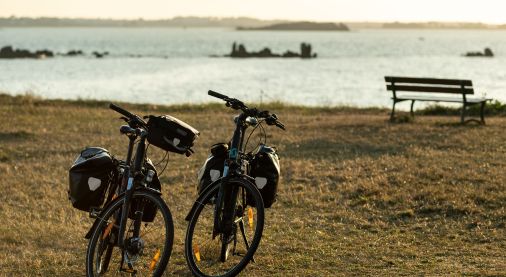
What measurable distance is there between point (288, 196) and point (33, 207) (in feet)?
10.8

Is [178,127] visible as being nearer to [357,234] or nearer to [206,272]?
[206,272]

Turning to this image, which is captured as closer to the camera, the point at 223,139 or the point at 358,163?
the point at 358,163

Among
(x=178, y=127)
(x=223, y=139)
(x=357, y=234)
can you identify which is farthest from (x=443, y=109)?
(x=178, y=127)

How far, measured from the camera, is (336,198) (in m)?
10.6

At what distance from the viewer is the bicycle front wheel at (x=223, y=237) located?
20.8 feet

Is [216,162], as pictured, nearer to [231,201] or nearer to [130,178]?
[231,201]

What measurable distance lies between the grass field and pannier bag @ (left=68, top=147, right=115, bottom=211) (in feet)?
3.55

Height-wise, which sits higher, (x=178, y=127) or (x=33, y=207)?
(x=178, y=127)

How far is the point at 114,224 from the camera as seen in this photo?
6035 mm

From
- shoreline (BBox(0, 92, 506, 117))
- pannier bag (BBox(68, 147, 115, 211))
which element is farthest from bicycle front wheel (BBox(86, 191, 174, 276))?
shoreline (BBox(0, 92, 506, 117))

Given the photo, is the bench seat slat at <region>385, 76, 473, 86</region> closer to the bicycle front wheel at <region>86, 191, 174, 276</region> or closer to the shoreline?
the shoreline

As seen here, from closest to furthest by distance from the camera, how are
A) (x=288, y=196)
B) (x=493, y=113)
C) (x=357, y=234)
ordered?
(x=357, y=234) → (x=288, y=196) → (x=493, y=113)

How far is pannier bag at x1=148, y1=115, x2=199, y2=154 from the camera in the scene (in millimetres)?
5980

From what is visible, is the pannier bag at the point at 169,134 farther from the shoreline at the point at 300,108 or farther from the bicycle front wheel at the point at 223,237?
the shoreline at the point at 300,108
